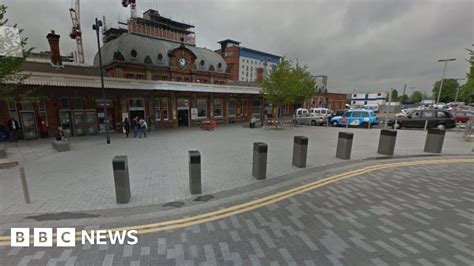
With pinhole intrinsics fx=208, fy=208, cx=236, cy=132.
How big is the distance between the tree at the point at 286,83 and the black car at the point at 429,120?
996 cm

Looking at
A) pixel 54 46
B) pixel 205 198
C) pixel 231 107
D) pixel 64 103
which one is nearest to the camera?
pixel 205 198

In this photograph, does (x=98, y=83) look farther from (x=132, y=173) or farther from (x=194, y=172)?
(x=194, y=172)

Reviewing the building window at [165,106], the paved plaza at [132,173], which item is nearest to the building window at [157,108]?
the building window at [165,106]

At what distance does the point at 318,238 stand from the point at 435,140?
32.8 feet

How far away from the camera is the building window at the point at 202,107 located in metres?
25.4

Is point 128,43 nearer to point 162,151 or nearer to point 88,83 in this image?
point 88,83

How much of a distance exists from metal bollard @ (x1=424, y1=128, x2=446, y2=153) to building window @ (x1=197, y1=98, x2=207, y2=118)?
21.0m

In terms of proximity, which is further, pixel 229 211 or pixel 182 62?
pixel 182 62

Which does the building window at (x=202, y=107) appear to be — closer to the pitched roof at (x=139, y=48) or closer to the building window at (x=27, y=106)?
the pitched roof at (x=139, y=48)

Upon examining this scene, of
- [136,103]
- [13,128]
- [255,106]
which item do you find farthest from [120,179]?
[255,106]

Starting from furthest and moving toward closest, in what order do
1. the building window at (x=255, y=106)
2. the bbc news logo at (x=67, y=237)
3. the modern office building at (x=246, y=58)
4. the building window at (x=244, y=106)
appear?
1. the modern office building at (x=246, y=58)
2. the building window at (x=255, y=106)
3. the building window at (x=244, y=106)
4. the bbc news logo at (x=67, y=237)

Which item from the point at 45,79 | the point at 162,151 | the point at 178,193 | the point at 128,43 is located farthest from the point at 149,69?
the point at 178,193

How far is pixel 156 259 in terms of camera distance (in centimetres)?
305

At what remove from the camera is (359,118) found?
22516mm
